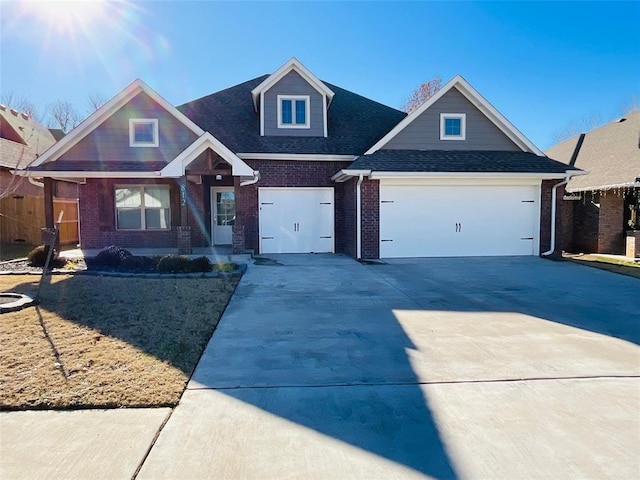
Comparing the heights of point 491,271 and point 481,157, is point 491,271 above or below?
below

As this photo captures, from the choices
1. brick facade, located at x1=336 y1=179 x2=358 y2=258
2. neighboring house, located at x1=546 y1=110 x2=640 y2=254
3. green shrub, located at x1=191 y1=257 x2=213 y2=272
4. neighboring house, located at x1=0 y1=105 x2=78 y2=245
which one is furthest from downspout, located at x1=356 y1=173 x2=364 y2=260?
neighboring house, located at x1=0 y1=105 x2=78 y2=245

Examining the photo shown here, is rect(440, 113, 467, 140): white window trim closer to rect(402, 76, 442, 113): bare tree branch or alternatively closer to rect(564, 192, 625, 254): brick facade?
rect(564, 192, 625, 254): brick facade

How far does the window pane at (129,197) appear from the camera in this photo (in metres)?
14.0

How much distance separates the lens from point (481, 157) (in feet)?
42.8

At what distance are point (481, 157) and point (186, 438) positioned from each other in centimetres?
1266

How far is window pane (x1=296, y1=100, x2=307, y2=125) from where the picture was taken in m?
14.1

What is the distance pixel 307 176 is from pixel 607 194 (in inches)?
447

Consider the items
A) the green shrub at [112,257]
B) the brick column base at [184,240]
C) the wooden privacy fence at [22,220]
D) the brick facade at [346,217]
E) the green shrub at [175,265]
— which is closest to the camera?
the green shrub at [175,265]

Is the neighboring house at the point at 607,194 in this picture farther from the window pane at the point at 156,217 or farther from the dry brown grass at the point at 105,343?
the window pane at the point at 156,217

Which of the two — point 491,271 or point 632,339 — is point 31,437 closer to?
point 632,339

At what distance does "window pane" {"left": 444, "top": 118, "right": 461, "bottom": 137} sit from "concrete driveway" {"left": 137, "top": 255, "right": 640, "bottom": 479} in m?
7.86

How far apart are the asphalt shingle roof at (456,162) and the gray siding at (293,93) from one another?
8.42ft

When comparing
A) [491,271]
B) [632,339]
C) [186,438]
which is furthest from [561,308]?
[186,438]

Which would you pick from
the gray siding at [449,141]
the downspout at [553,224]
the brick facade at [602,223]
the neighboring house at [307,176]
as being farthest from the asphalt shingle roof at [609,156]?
the gray siding at [449,141]
